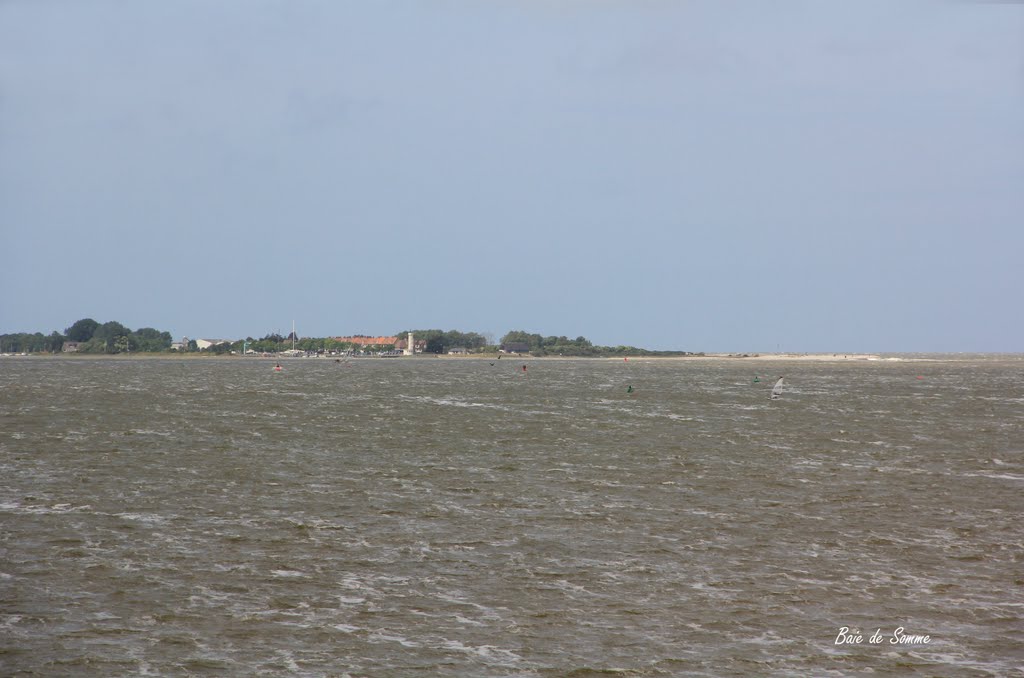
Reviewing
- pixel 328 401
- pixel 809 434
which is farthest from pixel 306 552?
pixel 328 401

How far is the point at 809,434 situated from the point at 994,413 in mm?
26813

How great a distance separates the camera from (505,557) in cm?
2094

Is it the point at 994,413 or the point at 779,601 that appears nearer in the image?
the point at 779,601

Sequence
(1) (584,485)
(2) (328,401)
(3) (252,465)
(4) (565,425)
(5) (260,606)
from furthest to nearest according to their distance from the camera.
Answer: (2) (328,401), (4) (565,425), (3) (252,465), (1) (584,485), (5) (260,606)

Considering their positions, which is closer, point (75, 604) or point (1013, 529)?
point (75, 604)

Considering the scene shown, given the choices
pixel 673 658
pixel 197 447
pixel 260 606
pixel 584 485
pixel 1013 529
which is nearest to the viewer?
pixel 673 658

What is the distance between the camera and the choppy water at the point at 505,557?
586 inches

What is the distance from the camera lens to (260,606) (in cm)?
1705

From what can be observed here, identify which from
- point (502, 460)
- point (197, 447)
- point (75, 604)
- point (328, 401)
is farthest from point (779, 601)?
point (328, 401)

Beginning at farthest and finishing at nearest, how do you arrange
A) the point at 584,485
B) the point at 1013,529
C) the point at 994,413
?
1. the point at 994,413
2. the point at 584,485
3. the point at 1013,529

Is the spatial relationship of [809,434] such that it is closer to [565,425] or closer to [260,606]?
[565,425]

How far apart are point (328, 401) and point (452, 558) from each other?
63.9 meters

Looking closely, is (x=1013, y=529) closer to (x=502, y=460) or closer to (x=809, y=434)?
(x=502, y=460)

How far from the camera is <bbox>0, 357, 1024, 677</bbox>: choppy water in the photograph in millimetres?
14883
